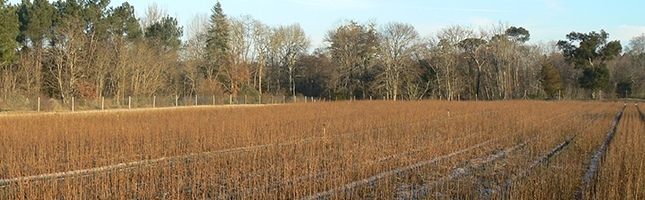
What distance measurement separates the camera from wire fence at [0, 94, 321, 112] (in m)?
30.2

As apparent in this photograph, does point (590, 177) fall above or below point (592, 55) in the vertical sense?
below

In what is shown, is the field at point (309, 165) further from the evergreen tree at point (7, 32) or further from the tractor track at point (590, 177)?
the evergreen tree at point (7, 32)

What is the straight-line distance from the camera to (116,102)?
121ft

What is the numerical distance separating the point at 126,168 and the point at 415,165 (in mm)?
5559

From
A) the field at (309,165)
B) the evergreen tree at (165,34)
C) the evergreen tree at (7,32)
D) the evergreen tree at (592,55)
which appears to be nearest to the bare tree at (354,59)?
the evergreen tree at (165,34)

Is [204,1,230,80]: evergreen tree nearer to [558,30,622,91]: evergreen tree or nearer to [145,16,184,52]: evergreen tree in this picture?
[145,16,184,52]: evergreen tree

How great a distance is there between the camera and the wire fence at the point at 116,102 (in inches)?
1191

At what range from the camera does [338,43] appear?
5944 cm

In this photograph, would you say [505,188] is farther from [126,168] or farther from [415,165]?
[126,168]

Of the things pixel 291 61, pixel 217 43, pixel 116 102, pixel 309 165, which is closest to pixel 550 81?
pixel 291 61

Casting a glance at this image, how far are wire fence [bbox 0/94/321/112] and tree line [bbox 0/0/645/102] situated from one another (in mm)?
2061

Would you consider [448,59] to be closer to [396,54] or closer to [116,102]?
[396,54]

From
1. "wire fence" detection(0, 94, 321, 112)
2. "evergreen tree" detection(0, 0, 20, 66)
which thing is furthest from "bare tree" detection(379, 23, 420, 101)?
"evergreen tree" detection(0, 0, 20, 66)

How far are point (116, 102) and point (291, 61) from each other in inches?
1095
